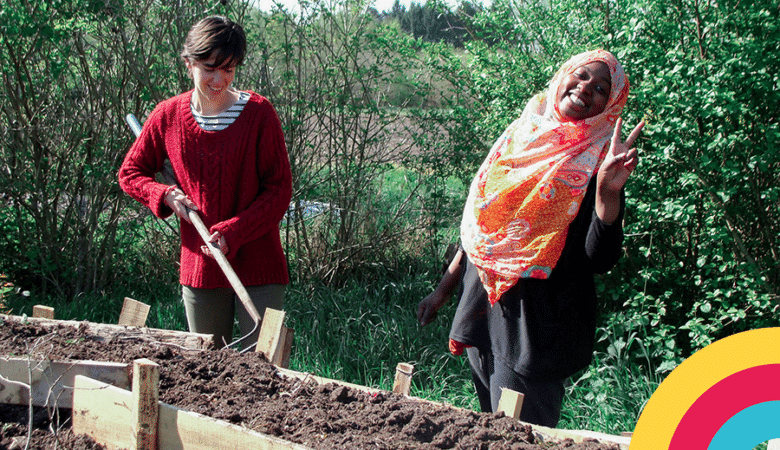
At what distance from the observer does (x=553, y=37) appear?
14.1ft

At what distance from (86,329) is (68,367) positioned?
483mm

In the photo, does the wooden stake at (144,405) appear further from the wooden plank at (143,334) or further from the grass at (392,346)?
the grass at (392,346)

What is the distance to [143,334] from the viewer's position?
2.75 m

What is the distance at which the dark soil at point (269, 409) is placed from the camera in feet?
5.95

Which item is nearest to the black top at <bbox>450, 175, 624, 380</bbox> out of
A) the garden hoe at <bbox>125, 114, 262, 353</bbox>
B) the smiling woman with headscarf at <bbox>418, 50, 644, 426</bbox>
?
the smiling woman with headscarf at <bbox>418, 50, 644, 426</bbox>

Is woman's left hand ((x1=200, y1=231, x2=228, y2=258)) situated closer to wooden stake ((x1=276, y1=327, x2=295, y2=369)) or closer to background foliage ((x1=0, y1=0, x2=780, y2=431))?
wooden stake ((x1=276, y1=327, x2=295, y2=369))

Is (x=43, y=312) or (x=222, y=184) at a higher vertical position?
(x=222, y=184)

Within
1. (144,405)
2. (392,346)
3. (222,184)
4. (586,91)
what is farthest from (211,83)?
(392,346)

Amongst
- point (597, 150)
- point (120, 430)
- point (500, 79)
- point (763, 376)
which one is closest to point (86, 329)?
point (120, 430)

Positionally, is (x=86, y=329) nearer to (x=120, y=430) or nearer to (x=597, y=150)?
(x=120, y=430)

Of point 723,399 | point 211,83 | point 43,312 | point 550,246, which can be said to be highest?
point 211,83

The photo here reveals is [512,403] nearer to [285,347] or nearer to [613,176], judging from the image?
[613,176]

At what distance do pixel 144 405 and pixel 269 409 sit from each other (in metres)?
0.36

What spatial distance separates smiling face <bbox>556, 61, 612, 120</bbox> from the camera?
6.74 feet
